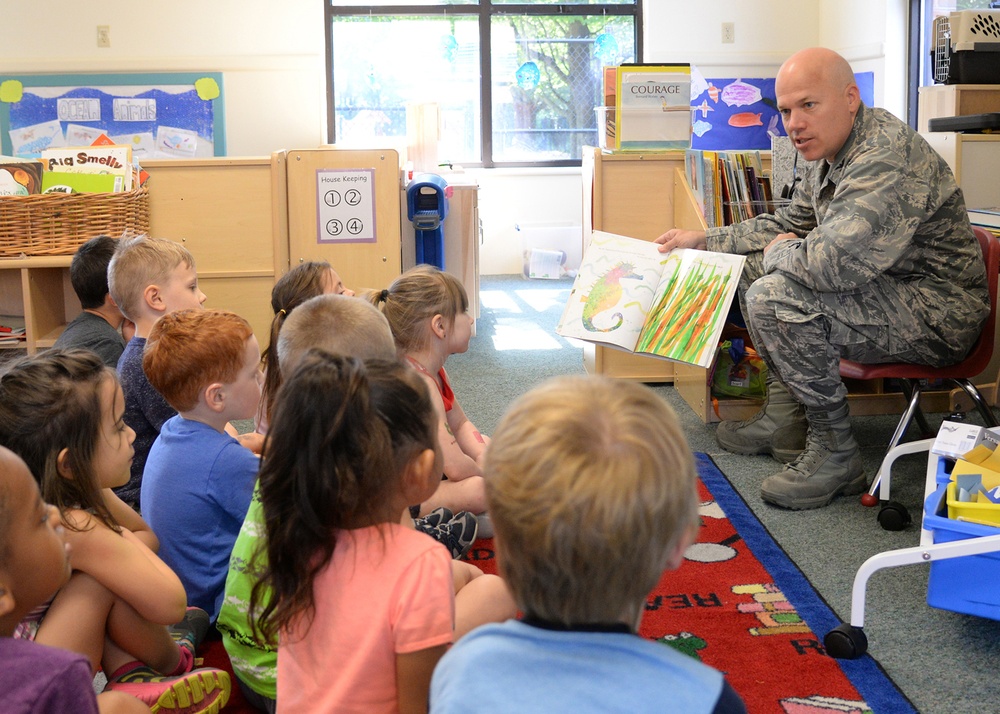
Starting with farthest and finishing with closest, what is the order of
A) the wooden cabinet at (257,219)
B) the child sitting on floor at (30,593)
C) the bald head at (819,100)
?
the wooden cabinet at (257,219) → the bald head at (819,100) → the child sitting on floor at (30,593)

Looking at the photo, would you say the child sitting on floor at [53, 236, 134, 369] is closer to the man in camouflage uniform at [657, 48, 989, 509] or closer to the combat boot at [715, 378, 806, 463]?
the man in camouflage uniform at [657, 48, 989, 509]

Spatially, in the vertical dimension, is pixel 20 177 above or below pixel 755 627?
above

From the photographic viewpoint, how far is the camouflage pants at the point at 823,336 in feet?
8.53

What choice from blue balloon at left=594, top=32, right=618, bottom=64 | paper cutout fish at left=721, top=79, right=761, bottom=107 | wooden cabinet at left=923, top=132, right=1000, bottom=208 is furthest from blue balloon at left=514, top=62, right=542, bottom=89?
wooden cabinet at left=923, top=132, right=1000, bottom=208

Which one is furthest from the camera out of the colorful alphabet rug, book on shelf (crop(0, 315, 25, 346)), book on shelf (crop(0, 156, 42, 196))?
book on shelf (crop(0, 315, 25, 346))

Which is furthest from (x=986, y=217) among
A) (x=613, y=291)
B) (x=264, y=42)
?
(x=264, y=42)

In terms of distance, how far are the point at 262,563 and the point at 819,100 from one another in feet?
6.70

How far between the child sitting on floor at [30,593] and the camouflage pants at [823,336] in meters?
1.99

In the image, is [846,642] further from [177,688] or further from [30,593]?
[30,593]

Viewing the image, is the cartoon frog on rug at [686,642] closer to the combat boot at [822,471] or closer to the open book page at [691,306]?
the combat boot at [822,471]

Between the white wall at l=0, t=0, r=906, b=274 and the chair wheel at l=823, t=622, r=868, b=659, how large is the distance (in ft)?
18.7

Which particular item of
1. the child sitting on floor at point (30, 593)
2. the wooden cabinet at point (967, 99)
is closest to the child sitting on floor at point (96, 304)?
the child sitting on floor at point (30, 593)

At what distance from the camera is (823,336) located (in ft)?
8.70

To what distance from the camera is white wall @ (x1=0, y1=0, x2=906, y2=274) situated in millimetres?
6906
